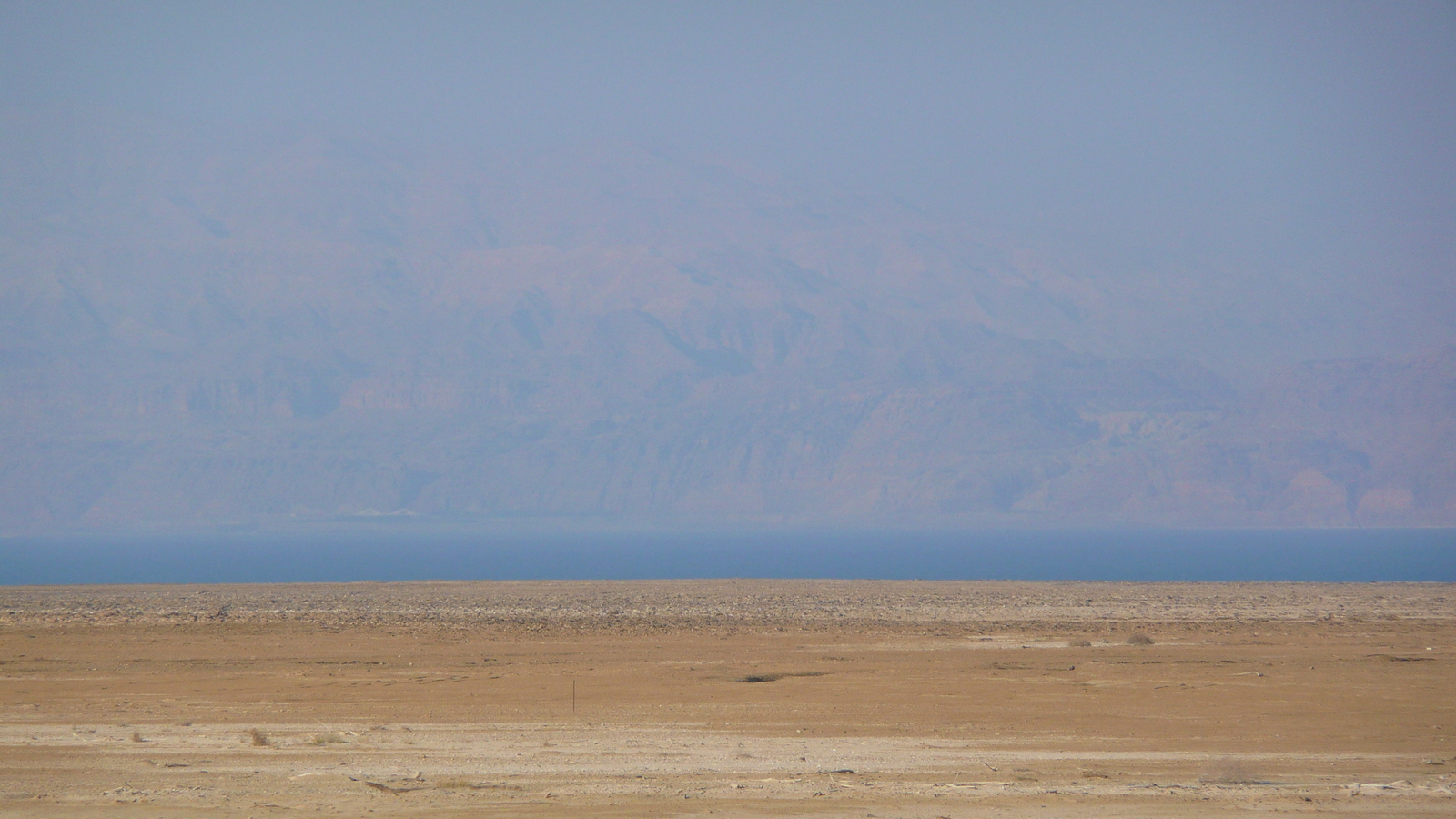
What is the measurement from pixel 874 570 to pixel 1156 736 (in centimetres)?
7220

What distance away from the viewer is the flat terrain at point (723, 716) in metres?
12.5

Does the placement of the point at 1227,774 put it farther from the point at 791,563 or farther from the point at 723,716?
the point at 791,563

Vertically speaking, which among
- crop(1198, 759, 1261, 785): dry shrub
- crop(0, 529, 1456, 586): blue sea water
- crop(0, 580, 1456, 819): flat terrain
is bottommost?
crop(1198, 759, 1261, 785): dry shrub

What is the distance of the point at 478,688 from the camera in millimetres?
18516

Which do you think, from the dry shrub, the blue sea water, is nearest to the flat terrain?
the dry shrub

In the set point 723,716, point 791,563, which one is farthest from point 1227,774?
point 791,563

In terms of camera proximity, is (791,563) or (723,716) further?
(791,563)

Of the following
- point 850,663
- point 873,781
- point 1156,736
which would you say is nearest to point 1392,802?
point 1156,736

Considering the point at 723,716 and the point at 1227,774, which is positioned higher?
the point at 723,716

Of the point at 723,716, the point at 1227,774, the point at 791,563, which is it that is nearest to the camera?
the point at 1227,774

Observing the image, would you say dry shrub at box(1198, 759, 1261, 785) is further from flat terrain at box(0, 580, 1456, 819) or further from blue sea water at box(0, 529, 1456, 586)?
blue sea water at box(0, 529, 1456, 586)

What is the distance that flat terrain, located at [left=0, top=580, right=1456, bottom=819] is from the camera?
492 inches

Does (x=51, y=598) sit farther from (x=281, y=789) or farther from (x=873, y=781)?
(x=873, y=781)

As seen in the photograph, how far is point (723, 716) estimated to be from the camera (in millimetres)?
16625
